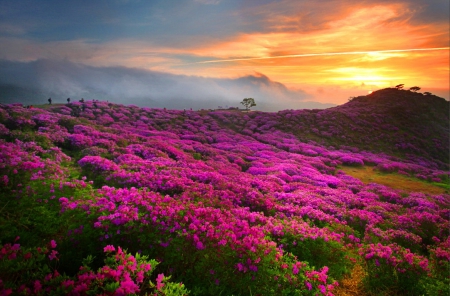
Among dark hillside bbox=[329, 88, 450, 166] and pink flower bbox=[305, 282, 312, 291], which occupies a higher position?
dark hillside bbox=[329, 88, 450, 166]

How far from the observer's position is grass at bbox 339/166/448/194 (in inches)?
815

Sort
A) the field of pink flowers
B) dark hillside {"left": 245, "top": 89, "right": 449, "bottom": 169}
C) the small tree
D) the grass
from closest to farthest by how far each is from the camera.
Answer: the field of pink flowers → the grass → dark hillside {"left": 245, "top": 89, "right": 449, "bottom": 169} → the small tree

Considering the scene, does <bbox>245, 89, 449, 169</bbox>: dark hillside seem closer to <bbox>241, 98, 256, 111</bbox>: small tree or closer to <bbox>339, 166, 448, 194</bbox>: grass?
<bbox>339, 166, 448, 194</bbox>: grass

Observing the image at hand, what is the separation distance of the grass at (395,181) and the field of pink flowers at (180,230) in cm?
364

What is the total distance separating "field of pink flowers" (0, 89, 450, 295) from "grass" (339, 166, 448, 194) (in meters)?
3.64

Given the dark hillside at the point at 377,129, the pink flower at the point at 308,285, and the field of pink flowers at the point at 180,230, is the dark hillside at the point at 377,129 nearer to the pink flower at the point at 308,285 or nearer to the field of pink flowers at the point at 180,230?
the field of pink flowers at the point at 180,230

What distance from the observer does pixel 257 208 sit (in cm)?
1177

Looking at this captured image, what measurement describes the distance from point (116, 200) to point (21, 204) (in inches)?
95.3

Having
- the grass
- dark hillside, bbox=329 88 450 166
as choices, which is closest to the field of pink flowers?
the grass

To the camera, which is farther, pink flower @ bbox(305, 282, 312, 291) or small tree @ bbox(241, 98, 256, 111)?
small tree @ bbox(241, 98, 256, 111)

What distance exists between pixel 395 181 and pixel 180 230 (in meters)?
23.8

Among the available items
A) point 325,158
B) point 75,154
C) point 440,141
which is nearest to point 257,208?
point 75,154

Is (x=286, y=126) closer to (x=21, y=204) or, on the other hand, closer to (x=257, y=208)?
(x=257, y=208)

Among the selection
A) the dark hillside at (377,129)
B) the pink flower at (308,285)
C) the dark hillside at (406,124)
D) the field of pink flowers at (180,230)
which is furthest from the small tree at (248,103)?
the pink flower at (308,285)
